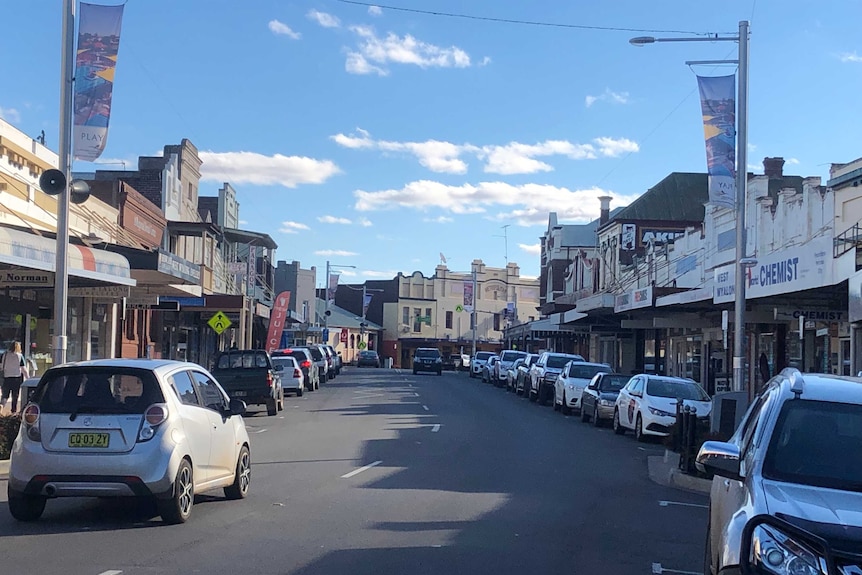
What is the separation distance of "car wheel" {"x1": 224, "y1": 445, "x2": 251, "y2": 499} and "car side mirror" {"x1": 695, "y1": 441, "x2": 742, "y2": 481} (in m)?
6.94

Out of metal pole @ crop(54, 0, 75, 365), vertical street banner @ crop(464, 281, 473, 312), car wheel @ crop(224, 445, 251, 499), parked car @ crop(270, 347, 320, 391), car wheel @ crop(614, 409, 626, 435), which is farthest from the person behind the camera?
vertical street banner @ crop(464, 281, 473, 312)

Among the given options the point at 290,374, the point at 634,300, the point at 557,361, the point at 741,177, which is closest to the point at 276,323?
the point at 290,374

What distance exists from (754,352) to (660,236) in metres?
23.8

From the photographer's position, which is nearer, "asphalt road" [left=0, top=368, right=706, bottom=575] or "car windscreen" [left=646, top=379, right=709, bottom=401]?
"asphalt road" [left=0, top=368, right=706, bottom=575]

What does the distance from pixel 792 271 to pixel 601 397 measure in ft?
22.4

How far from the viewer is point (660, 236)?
58.4 meters

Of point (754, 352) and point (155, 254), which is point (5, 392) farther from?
point (754, 352)

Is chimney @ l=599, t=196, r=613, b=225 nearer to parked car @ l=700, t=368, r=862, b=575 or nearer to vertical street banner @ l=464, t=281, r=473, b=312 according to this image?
vertical street banner @ l=464, t=281, r=473, b=312

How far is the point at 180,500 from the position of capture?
10211mm

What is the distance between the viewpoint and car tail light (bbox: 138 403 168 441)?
10.0 meters

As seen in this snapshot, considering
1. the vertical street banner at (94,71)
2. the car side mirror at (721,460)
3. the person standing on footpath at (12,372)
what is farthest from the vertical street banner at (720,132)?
the person standing on footpath at (12,372)

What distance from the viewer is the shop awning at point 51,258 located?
54.7ft

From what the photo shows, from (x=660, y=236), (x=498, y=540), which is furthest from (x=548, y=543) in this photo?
(x=660, y=236)

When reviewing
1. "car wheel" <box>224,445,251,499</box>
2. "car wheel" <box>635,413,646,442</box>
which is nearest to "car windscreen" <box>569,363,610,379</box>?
"car wheel" <box>635,413,646,442</box>
